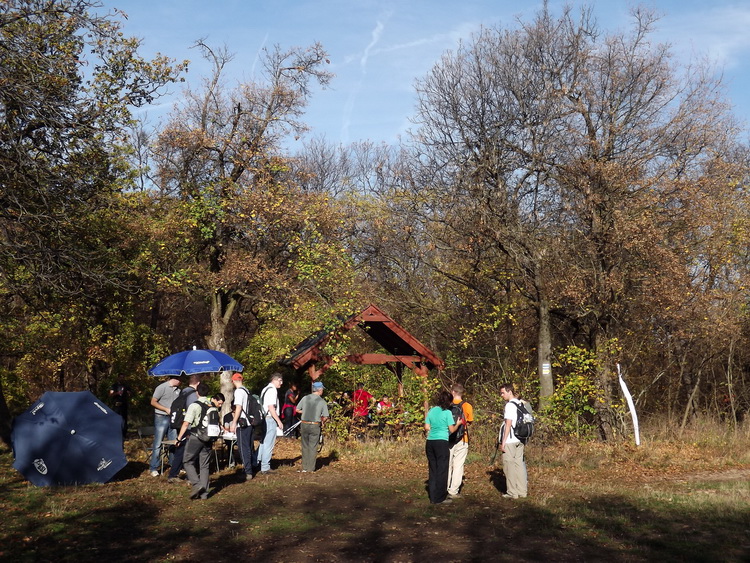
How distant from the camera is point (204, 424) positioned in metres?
10.7

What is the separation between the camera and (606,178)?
17.5m

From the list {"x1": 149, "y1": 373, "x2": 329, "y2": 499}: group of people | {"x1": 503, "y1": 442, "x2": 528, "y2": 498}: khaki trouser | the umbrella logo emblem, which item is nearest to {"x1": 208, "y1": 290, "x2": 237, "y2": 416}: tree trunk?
{"x1": 149, "y1": 373, "x2": 329, "y2": 499}: group of people

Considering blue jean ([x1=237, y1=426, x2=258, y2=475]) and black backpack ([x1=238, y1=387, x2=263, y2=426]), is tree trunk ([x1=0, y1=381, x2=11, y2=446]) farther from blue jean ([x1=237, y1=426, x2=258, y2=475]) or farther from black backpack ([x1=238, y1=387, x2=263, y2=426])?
black backpack ([x1=238, y1=387, x2=263, y2=426])

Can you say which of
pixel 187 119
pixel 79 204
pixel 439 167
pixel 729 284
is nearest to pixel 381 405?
pixel 439 167

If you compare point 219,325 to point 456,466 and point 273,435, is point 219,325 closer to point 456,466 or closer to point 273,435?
point 273,435

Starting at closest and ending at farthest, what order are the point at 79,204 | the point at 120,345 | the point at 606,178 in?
the point at 79,204, the point at 606,178, the point at 120,345

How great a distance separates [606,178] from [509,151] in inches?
114

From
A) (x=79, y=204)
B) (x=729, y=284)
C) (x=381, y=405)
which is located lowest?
(x=381, y=405)

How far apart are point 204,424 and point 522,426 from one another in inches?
174

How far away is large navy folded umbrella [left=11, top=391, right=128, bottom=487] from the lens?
11.2m

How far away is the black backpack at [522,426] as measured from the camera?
1064 centimetres

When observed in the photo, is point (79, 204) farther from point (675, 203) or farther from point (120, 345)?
point (675, 203)

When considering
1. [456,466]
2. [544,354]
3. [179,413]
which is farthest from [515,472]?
[544,354]

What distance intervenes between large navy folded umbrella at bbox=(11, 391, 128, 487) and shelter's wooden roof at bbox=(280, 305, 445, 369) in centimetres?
749
